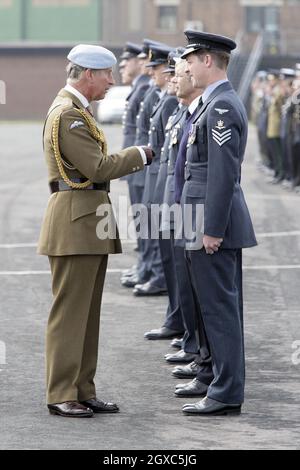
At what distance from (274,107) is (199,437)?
63.8ft

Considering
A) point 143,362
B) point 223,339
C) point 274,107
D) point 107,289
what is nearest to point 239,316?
point 223,339

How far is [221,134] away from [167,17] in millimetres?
66741

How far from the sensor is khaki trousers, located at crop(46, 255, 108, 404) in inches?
292

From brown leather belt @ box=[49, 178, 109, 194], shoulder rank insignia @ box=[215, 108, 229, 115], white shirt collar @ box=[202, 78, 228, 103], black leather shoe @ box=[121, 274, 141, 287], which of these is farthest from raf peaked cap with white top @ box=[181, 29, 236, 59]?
black leather shoe @ box=[121, 274, 141, 287]

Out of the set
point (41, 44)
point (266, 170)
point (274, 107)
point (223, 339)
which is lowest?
point (41, 44)

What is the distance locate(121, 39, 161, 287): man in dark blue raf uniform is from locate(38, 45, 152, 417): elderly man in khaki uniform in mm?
4338

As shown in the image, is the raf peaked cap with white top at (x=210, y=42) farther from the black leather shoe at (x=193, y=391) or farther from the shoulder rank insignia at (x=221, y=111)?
the black leather shoe at (x=193, y=391)

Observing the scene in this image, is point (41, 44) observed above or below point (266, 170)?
below

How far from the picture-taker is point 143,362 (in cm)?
908

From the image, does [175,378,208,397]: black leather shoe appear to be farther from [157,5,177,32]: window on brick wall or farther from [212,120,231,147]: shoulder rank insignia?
[157,5,177,32]: window on brick wall

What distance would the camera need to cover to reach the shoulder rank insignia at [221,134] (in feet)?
23.9

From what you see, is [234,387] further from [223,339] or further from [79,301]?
[79,301]

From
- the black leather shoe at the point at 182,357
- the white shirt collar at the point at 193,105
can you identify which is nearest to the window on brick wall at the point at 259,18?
the black leather shoe at the point at 182,357

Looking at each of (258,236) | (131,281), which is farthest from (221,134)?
(258,236)
